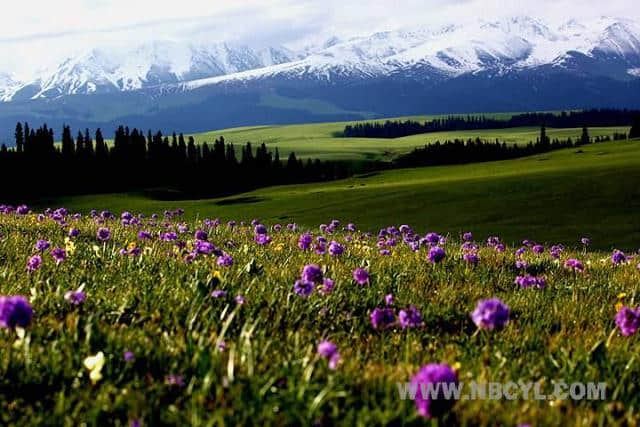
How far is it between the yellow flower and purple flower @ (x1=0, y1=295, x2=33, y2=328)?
0.43m

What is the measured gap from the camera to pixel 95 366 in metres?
3.66

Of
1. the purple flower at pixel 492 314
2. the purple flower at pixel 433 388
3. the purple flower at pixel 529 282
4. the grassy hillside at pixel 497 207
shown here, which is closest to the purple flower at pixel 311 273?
the purple flower at pixel 492 314

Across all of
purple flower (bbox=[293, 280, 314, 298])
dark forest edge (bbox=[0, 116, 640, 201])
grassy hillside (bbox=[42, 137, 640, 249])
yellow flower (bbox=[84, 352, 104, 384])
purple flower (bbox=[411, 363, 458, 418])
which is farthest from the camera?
dark forest edge (bbox=[0, 116, 640, 201])

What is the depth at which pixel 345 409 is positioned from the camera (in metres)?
3.43

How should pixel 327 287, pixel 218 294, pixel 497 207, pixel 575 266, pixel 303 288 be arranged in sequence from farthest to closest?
pixel 497 207
pixel 575 266
pixel 327 287
pixel 303 288
pixel 218 294

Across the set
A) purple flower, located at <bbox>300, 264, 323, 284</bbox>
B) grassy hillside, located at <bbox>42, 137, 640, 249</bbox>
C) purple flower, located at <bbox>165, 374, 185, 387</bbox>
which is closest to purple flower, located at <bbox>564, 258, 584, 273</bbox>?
purple flower, located at <bbox>300, 264, 323, 284</bbox>

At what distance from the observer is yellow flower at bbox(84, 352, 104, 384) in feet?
11.7

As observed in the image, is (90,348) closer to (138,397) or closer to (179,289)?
(138,397)

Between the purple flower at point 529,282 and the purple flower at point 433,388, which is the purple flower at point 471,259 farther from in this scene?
the purple flower at point 433,388

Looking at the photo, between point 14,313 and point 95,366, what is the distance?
0.55m

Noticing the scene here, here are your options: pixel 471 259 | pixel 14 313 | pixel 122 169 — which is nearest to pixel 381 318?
pixel 14 313

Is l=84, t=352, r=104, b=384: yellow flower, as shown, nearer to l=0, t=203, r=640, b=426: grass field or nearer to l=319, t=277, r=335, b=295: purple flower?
l=0, t=203, r=640, b=426: grass field

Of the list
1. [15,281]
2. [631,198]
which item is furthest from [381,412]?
[631,198]

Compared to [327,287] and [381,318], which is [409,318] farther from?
[327,287]
